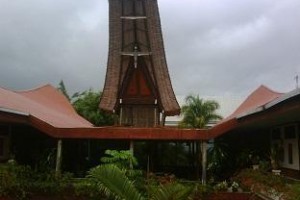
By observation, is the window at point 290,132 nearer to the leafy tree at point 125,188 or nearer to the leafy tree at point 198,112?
the leafy tree at point 125,188

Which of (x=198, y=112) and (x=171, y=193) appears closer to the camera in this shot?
(x=171, y=193)

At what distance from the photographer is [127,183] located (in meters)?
6.41

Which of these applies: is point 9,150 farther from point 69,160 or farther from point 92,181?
point 92,181

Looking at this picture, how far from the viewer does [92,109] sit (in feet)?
105

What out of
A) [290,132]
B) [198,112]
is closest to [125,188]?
[290,132]

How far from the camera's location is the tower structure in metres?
18.0

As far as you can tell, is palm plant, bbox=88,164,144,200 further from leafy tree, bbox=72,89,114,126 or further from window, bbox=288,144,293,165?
leafy tree, bbox=72,89,114,126

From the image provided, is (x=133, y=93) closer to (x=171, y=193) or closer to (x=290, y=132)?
(x=290, y=132)

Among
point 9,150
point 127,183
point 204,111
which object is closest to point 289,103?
point 127,183

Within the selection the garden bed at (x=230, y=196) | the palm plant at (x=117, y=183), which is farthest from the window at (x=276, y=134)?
the palm plant at (x=117, y=183)

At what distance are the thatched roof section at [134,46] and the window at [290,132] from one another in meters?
4.61

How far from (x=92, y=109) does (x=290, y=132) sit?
19.6m

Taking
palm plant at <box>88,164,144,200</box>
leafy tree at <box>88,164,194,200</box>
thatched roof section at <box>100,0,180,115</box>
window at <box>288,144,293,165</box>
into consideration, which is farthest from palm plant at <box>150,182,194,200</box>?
thatched roof section at <box>100,0,180,115</box>

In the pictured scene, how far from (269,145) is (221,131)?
5.17 m
